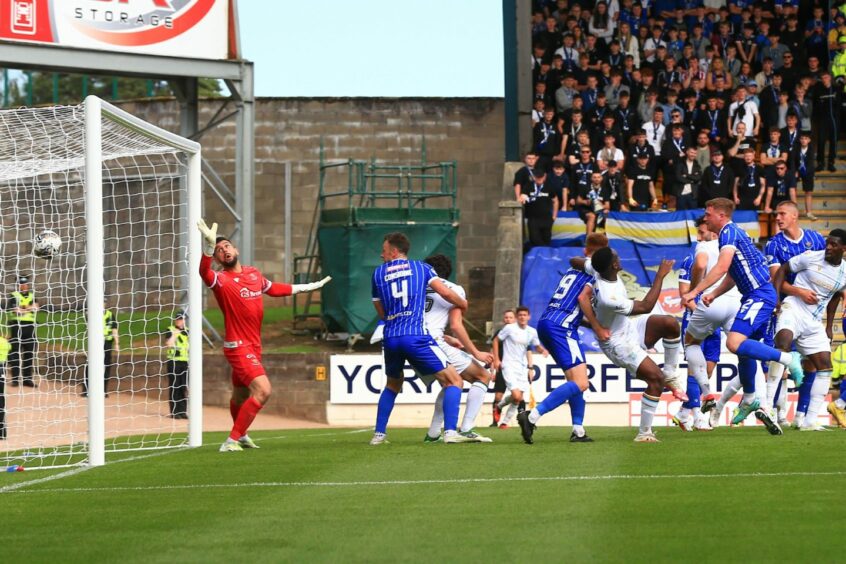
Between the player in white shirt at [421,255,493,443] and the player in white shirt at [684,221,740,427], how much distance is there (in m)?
2.10

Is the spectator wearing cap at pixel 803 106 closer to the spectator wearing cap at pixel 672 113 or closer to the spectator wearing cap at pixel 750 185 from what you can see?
the spectator wearing cap at pixel 750 185

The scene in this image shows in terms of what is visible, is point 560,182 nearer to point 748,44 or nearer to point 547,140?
point 547,140

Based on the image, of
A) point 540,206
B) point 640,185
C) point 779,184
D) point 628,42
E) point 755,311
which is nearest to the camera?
point 755,311

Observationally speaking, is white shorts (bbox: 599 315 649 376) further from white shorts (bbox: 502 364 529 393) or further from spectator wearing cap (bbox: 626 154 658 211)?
spectator wearing cap (bbox: 626 154 658 211)

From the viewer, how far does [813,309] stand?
1354 centimetres

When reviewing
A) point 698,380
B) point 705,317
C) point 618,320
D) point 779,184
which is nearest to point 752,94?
point 779,184

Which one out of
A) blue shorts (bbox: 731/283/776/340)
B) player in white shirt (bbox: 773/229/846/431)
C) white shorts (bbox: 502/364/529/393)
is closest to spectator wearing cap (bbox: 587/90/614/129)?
white shorts (bbox: 502/364/529/393)

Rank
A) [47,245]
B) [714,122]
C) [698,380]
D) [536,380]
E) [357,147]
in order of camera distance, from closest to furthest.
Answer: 1. [47,245]
2. [698,380]
3. [536,380]
4. [714,122]
5. [357,147]

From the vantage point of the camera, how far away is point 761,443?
37.7ft

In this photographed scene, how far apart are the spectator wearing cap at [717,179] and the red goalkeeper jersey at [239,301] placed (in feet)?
45.1

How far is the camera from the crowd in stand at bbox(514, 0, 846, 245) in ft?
81.5

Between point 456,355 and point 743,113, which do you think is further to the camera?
point 743,113

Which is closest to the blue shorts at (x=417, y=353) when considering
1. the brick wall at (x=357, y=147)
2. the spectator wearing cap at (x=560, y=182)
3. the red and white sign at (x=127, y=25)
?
the spectator wearing cap at (x=560, y=182)

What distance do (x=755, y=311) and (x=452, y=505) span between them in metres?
5.43
